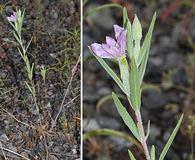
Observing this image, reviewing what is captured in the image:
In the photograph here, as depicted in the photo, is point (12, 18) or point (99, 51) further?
point (12, 18)

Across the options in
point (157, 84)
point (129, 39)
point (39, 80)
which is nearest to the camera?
point (129, 39)

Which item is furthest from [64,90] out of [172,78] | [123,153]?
[172,78]

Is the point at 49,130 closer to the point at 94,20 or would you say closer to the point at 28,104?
the point at 28,104

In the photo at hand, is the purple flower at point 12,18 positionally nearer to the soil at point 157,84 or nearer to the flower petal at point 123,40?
the flower petal at point 123,40

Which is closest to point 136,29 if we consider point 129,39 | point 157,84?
point 129,39

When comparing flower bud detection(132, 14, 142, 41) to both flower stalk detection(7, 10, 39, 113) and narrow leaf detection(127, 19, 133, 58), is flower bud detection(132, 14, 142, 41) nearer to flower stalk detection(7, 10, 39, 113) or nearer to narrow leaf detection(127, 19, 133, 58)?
narrow leaf detection(127, 19, 133, 58)

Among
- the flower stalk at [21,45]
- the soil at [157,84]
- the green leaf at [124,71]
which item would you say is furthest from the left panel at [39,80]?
the soil at [157,84]

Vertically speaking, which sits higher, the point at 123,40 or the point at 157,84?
the point at 123,40

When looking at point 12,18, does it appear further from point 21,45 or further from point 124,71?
point 124,71
